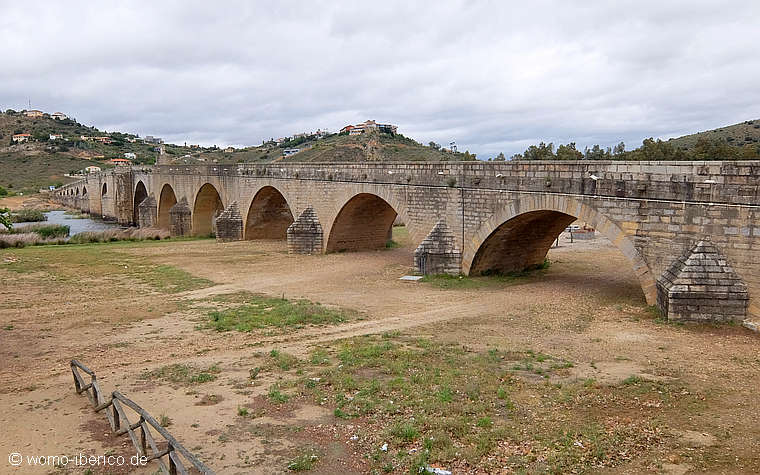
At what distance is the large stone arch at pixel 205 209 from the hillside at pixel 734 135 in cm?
3094

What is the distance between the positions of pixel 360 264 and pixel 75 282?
30.7 feet

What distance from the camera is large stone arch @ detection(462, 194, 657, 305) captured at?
12.1 metres

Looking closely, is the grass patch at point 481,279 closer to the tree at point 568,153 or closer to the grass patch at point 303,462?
the grass patch at point 303,462

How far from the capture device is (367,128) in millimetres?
82250

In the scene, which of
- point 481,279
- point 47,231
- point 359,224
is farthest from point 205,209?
point 481,279

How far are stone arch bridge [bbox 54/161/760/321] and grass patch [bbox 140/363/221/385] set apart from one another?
841cm

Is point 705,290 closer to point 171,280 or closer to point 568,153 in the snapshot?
point 171,280

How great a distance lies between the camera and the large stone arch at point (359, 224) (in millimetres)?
23031

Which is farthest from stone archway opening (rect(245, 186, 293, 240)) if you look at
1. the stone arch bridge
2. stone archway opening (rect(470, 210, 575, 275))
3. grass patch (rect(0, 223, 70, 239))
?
stone archway opening (rect(470, 210, 575, 275))

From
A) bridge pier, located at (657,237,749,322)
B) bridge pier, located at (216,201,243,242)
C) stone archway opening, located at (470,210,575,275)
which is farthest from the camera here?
bridge pier, located at (216,201,243,242)

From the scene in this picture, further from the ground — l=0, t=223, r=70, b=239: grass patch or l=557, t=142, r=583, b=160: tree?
l=557, t=142, r=583, b=160: tree

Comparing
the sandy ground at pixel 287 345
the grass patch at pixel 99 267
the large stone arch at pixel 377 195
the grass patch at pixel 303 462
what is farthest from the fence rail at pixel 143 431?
the large stone arch at pixel 377 195

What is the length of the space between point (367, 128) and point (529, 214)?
6939 cm

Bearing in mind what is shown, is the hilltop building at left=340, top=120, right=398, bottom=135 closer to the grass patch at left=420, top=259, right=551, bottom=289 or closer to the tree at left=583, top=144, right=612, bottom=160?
the tree at left=583, top=144, right=612, bottom=160
